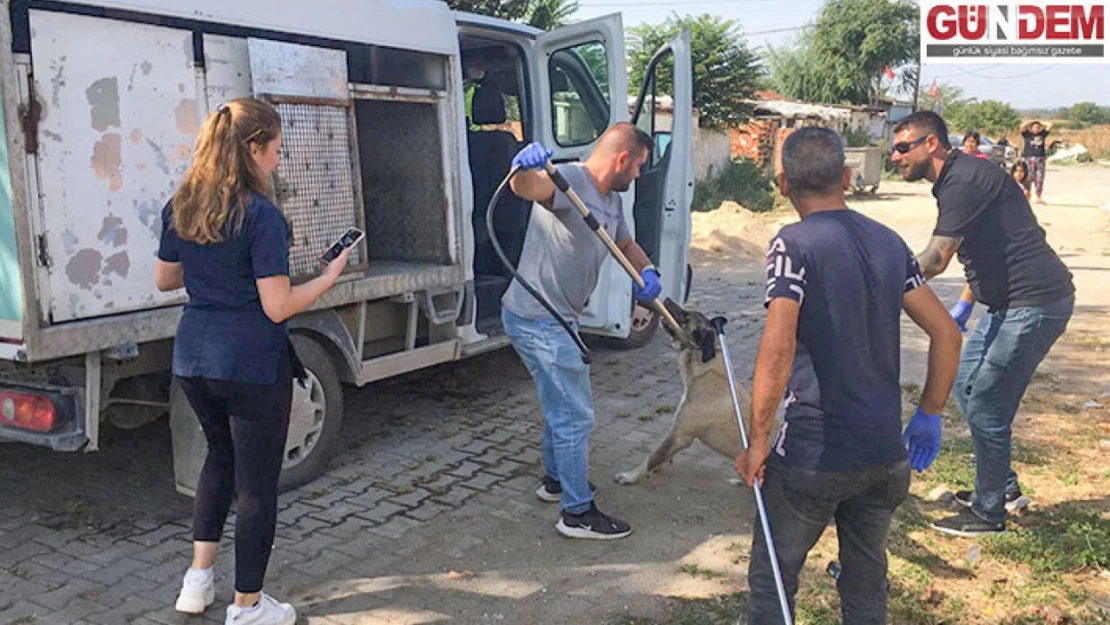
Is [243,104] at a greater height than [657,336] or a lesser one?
greater

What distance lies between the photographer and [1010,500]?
4516mm

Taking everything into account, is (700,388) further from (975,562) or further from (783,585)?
(783,585)

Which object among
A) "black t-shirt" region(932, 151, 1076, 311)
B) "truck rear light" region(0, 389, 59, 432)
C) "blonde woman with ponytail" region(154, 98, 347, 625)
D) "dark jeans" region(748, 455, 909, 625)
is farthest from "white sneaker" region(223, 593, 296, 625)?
"black t-shirt" region(932, 151, 1076, 311)

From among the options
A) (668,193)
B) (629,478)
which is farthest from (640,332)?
(629,478)

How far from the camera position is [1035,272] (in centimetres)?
407

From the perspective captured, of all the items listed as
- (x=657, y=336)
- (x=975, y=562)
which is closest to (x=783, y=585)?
(x=975, y=562)

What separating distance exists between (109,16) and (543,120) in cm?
345

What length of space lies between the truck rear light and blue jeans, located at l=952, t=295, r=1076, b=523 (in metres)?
3.77

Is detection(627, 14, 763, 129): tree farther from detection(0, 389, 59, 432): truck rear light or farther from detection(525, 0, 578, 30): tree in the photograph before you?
detection(0, 389, 59, 432): truck rear light

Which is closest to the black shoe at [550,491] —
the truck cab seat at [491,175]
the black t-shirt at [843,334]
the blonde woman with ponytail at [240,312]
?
the blonde woman with ponytail at [240,312]

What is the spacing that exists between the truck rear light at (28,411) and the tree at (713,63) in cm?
2001

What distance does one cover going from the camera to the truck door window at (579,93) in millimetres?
6477

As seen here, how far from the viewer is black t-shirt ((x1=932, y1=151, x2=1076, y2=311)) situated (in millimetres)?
3998

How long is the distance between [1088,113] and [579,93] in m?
86.2
